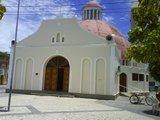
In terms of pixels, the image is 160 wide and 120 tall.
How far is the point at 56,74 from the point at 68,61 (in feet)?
6.28

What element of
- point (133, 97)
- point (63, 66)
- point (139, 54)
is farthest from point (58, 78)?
point (139, 54)

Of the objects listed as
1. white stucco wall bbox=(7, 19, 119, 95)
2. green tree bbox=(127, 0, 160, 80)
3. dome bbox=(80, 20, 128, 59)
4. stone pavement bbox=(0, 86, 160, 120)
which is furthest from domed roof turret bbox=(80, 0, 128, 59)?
green tree bbox=(127, 0, 160, 80)

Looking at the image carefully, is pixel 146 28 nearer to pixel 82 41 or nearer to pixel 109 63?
pixel 109 63

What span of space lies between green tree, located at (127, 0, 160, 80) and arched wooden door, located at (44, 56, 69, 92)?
14.4 metres

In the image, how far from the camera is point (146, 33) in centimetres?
859

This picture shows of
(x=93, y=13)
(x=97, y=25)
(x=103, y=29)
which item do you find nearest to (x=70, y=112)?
(x=103, y=29)

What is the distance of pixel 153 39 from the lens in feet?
24.1

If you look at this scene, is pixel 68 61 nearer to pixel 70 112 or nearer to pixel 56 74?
pixel 56 74

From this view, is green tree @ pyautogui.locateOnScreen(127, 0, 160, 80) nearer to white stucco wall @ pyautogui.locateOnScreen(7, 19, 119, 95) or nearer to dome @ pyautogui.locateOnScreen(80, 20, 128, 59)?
white stucco wall @ pyautogui.locateOnScreen(7, 19, 119, 95)

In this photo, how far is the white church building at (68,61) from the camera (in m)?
21.4

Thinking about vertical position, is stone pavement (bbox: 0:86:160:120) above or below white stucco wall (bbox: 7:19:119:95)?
below

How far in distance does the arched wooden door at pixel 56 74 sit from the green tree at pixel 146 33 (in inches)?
569

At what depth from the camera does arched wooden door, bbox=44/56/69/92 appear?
23.4 m

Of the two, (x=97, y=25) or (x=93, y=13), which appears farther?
(x=93, y=13)
